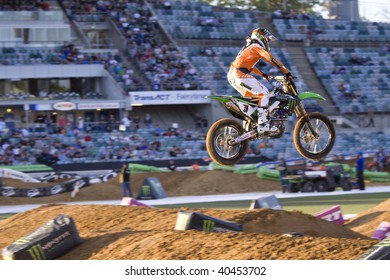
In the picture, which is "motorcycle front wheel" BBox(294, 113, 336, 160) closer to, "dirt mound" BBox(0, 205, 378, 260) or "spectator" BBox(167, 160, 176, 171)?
"dirt mound" BBox(0, 205, 378, 260)

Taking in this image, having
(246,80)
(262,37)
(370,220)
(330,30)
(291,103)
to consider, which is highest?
(262,37)

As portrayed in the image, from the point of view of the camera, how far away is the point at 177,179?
34.7 metres

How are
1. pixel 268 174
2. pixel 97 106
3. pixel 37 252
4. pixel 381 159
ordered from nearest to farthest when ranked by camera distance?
pixel 37 252
pixel 268 174
pixel 97 106
pixel 381 159

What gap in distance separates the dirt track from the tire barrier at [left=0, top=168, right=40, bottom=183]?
14.7m

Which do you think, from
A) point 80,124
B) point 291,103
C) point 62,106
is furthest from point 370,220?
point 62,106

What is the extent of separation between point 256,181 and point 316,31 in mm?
16258

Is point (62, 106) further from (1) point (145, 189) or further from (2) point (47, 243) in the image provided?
(2) point (47, 243)

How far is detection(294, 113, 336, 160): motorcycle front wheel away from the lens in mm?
14430

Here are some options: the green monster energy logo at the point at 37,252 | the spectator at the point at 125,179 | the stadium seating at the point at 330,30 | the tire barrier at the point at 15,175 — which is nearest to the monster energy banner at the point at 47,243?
the green monster energy logo at the point at 37,252

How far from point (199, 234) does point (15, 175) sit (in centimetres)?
2154

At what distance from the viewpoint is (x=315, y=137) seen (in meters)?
14.4

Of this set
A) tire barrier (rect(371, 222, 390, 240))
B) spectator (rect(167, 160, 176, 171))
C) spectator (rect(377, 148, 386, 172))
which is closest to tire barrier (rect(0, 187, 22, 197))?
spectator (rect(167, 160, 176, 171))
